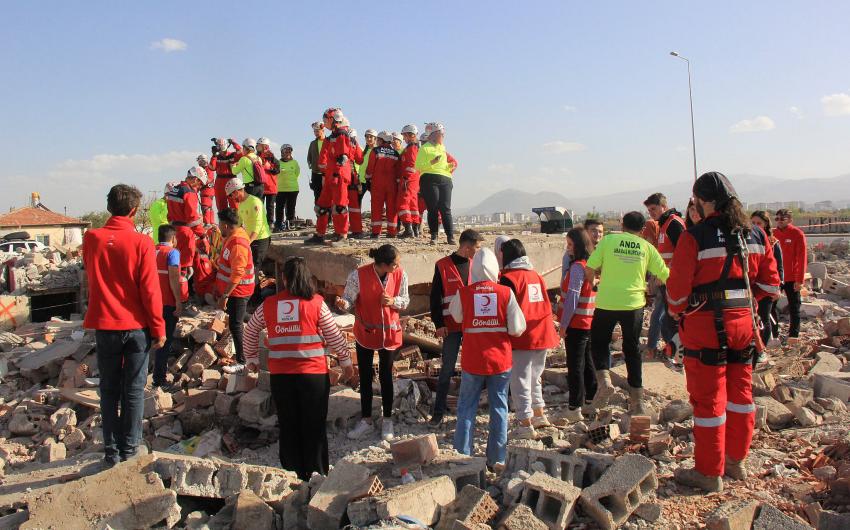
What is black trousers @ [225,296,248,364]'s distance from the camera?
267 inches

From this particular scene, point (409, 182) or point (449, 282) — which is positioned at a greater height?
point (409, 182)

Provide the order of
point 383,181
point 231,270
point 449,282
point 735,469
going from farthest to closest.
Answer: point 383,181 < point 231,270 < point 449,282 < point 735,469

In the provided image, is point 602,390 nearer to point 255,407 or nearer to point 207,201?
point 255,407

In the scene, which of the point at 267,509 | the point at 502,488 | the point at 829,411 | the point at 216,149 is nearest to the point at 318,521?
the point at 267,509

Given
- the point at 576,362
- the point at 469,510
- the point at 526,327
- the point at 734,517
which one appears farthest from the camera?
the point at 576,362

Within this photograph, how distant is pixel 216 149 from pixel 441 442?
8.22 meters

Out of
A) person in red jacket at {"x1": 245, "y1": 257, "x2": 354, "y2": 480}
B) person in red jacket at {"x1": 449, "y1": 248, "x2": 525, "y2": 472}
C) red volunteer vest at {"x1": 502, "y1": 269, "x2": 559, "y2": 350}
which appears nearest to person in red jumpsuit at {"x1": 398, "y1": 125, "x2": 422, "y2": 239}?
red volunteer vest at {"x1": 502, "y1": 269, "x2": 559, "y2": 350}

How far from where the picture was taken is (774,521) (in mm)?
3271

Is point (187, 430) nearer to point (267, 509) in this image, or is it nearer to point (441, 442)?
point (441, 442)

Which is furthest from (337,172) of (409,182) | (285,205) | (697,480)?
(697,480)

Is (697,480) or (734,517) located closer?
(734,517)

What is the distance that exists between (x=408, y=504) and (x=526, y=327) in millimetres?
1978

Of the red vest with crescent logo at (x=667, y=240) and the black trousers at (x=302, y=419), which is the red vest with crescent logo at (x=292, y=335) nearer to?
the black trousers at (x=302, y=419)

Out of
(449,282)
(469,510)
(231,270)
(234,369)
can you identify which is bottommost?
(469,510)
